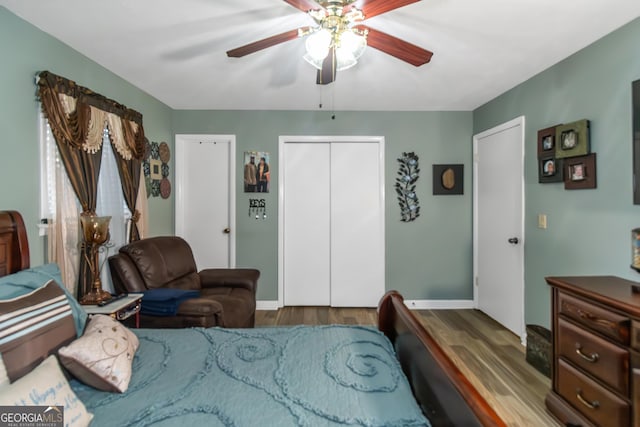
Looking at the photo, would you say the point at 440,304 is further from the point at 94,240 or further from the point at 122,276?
the point at 94,240

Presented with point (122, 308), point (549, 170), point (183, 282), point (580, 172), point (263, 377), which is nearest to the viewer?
point (263, 377)

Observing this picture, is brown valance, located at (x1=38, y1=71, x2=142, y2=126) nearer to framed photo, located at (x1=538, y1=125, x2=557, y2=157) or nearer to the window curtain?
the window curtain

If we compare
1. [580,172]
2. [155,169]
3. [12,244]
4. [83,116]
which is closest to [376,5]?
[580,172]

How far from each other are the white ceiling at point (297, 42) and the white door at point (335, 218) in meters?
0.74

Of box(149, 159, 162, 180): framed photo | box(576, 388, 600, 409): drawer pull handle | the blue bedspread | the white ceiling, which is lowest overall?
box(576, 388, 600, 409): drawer pull handle

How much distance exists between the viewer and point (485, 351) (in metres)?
2.75

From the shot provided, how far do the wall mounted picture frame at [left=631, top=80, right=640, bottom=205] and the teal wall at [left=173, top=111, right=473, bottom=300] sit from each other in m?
1.95

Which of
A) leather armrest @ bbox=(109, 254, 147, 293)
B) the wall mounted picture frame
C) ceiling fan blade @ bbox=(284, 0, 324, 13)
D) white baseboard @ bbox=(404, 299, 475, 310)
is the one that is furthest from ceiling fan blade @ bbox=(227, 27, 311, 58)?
white baseboard @ bbox=(404, 299, 475, 310)

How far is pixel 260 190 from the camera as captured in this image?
376 cm

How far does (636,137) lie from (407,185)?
7.00 ft

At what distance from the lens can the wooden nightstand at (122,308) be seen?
75.0 inches

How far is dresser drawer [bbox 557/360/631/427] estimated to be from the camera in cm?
151

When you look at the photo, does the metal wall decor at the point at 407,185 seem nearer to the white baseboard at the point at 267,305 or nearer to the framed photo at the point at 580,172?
the framed photo at the point at 580,172

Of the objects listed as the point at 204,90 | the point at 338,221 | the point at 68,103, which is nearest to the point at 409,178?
the point at 338,221
